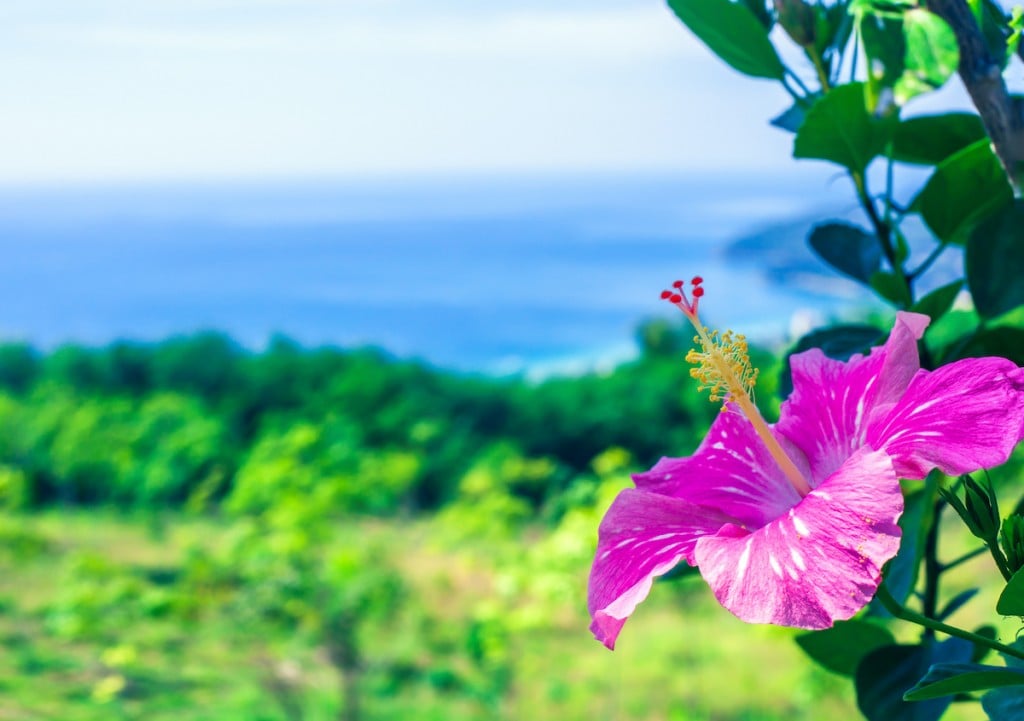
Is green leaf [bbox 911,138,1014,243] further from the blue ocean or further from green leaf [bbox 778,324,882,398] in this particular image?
the blue ocean

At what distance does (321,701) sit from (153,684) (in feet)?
1.28

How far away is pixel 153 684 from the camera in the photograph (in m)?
2.47

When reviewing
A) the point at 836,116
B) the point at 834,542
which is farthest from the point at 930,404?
the point at 836,116

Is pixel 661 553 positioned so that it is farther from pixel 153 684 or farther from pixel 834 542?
pixel 153 684

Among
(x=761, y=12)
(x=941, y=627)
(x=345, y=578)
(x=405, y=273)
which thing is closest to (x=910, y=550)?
(x=941, y=627)

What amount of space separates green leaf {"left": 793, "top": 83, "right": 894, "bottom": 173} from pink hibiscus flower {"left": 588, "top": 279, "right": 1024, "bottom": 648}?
0.09m

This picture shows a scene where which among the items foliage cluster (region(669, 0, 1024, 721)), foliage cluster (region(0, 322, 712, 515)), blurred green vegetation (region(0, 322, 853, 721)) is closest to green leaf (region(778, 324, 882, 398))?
foliage cluster (region(669, 0, 1024, 721))

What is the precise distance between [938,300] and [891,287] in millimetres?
21

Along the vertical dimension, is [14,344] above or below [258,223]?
below

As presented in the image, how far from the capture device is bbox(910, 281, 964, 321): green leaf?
454mm

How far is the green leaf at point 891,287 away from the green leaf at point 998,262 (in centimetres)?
3

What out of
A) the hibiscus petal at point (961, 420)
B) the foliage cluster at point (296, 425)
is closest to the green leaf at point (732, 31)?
the hibiscus petal at point (961, 420)

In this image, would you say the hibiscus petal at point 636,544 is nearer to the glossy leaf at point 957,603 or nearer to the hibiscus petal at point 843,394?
the hibiscus petal at point 843,394

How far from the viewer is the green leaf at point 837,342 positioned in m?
0.47
